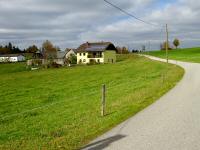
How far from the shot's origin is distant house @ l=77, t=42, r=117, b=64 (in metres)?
99.8

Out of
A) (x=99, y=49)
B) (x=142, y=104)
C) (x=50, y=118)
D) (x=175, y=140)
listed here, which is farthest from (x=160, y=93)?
(x=99, y=49)

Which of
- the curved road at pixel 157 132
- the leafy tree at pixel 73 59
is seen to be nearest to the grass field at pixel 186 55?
the leafy tree at pixel 73 59

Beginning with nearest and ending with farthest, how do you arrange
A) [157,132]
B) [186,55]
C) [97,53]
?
1. [157,132]
2. [97,53]
3. [186,55]

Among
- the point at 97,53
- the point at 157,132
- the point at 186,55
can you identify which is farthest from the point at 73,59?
the point at 157,132

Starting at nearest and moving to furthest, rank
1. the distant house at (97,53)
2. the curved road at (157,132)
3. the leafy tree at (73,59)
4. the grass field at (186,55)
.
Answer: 1. the curved road at (157,132)
2. the grass field at (186,55)
3. the distant house at (97,53)
4. the leafy tree at (73,59)

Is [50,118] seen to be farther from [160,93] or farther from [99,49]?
[99,49]

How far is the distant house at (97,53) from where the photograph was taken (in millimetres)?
99812

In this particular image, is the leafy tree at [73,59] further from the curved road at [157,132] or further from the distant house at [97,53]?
the curved road at [157,132]

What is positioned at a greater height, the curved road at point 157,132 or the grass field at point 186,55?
the grass field at point 186,55

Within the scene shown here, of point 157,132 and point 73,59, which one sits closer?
point 157,132

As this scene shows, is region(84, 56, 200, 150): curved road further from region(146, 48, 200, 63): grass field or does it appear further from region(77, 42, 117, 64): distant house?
region(77, 42, 117, 64): distant house

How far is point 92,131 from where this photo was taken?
10.2 m

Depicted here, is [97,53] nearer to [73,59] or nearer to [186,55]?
[73,59]

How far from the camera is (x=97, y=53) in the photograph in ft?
332
